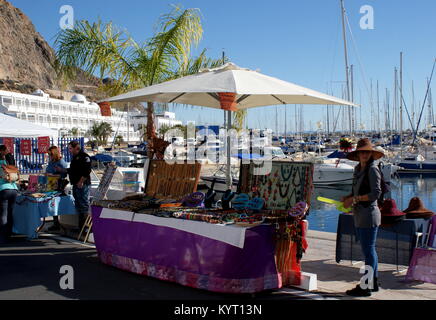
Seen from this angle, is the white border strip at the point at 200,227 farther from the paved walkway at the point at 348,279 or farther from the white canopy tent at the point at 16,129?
the white canopy tent at the point at 16,129

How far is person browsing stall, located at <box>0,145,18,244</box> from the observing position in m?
8.83

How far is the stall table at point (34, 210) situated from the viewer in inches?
352

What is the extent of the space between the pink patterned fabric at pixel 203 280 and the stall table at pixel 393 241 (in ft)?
5.78

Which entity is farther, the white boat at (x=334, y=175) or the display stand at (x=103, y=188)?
the white boat at (x=334, y=175)

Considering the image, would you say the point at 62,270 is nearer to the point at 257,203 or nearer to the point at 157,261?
the point at 157,261

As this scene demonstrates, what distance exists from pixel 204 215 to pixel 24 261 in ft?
10.9

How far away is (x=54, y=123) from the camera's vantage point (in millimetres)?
95125

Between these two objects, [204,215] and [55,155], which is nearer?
[204,215]

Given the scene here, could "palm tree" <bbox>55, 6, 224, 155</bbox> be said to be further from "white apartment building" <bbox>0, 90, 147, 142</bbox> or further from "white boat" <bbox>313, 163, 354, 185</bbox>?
"white apartment building" <bbox>0, 90, 147, 142</bbox>

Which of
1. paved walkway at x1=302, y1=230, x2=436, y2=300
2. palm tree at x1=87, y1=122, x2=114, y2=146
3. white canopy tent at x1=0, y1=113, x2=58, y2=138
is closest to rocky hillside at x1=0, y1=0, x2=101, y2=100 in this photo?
palm tree at x1=87, y1=122, x2=114, y2=146

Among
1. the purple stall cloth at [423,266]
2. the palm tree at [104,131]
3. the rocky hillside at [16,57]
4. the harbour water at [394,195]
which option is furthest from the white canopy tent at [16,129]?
the rocky hillside at [16,57]

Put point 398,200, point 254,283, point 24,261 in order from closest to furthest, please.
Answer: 1. point 254,283
2. point 24,261
3. point 398,200

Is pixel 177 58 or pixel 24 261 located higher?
pixel 177 58

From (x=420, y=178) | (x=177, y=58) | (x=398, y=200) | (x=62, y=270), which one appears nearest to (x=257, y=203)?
(x=62, y=270)
